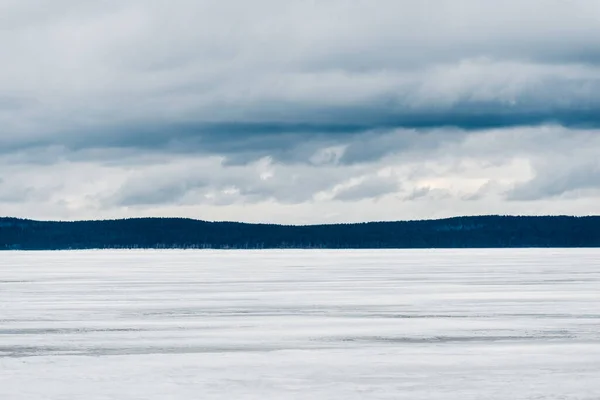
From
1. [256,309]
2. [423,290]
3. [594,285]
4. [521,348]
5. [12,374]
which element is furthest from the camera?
[594,285]

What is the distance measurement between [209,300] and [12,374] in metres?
21.4

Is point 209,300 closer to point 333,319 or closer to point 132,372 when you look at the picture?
point 333,319

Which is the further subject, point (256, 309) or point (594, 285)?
point (594, 285)

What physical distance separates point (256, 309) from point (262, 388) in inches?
691

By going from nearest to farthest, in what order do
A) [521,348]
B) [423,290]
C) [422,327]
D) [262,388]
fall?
[262,388] < [521,348] < [422,327] < [423,290]

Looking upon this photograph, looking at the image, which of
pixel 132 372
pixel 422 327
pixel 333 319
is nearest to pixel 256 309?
pixel 333 319

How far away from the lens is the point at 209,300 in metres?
41.2

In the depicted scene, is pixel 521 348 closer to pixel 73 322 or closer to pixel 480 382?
pixel 480 382

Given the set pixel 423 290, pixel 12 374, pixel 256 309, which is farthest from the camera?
pixel 423 290

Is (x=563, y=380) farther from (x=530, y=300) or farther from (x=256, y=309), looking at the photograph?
(x=530, y=300)

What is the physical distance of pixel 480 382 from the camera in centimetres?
1903

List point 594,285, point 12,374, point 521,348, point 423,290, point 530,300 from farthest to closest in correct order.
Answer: point 594,285, point 423,290, point 530,300, point 521,348, point 12,374

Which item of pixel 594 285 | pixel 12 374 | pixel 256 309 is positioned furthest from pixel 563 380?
pixel 594 285

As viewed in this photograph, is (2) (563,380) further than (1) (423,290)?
No
